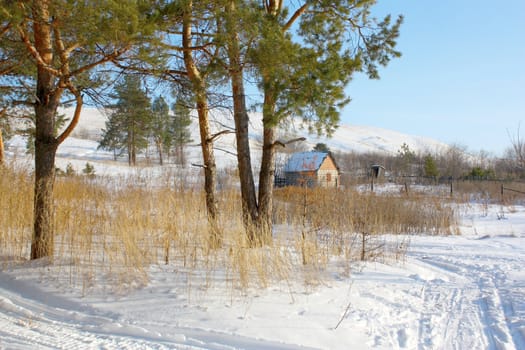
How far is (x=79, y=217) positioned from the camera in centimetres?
637

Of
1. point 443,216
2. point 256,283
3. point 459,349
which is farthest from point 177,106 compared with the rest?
point 443,216

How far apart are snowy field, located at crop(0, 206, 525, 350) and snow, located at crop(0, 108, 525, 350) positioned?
1 centimetres

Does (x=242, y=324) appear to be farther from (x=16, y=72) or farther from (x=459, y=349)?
(x=16, y=72)

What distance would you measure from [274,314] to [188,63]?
4.01 meters

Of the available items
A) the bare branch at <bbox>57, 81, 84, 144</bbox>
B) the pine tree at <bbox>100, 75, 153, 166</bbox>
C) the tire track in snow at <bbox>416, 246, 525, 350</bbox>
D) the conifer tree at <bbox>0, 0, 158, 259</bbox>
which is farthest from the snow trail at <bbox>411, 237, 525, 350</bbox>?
the bare branch at <bbox>57, 81, 84, 144</bbox>

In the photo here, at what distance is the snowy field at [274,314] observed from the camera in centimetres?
326

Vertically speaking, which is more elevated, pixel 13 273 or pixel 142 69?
pixel 142 69

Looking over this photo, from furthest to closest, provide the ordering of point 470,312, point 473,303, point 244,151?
point 244,151 < point 473,303 < point 470,312

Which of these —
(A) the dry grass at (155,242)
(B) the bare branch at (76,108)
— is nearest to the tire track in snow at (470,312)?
(A) the dry grass at (155,242)

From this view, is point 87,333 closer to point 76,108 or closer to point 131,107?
point 76,108

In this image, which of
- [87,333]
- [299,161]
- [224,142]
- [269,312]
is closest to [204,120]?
[224,142]

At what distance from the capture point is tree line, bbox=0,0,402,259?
4281mm

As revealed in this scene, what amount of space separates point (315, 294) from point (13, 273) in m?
3.82

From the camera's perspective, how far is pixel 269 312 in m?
3.79
